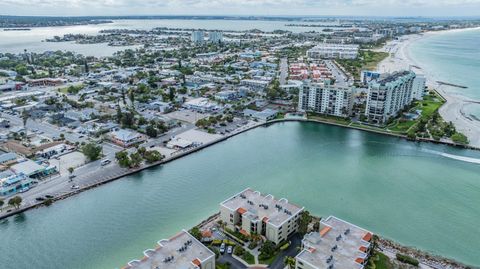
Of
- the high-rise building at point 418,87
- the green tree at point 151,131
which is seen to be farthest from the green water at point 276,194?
the high-rise building at point 418,87

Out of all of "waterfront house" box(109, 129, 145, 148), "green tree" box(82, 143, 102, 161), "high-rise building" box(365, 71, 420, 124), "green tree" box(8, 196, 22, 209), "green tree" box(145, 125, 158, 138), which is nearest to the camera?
"green tree" box(8, 196, 22, 209)

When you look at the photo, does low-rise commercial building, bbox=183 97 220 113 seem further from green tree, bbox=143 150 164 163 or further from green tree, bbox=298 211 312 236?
green tree, bbox=298 211 312 236

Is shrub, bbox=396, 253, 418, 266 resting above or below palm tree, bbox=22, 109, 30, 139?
below

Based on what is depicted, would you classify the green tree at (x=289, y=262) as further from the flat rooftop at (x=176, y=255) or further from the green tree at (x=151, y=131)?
the green tree at (x=151, y=131)

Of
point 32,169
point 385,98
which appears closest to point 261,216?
point 32,169

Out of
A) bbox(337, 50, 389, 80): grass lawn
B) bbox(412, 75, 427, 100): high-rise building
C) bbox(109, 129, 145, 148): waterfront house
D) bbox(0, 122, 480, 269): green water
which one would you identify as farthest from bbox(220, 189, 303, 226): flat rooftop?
bbox(337, 50, 389, 80): grass lawn

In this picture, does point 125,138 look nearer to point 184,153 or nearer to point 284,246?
point 184,153
